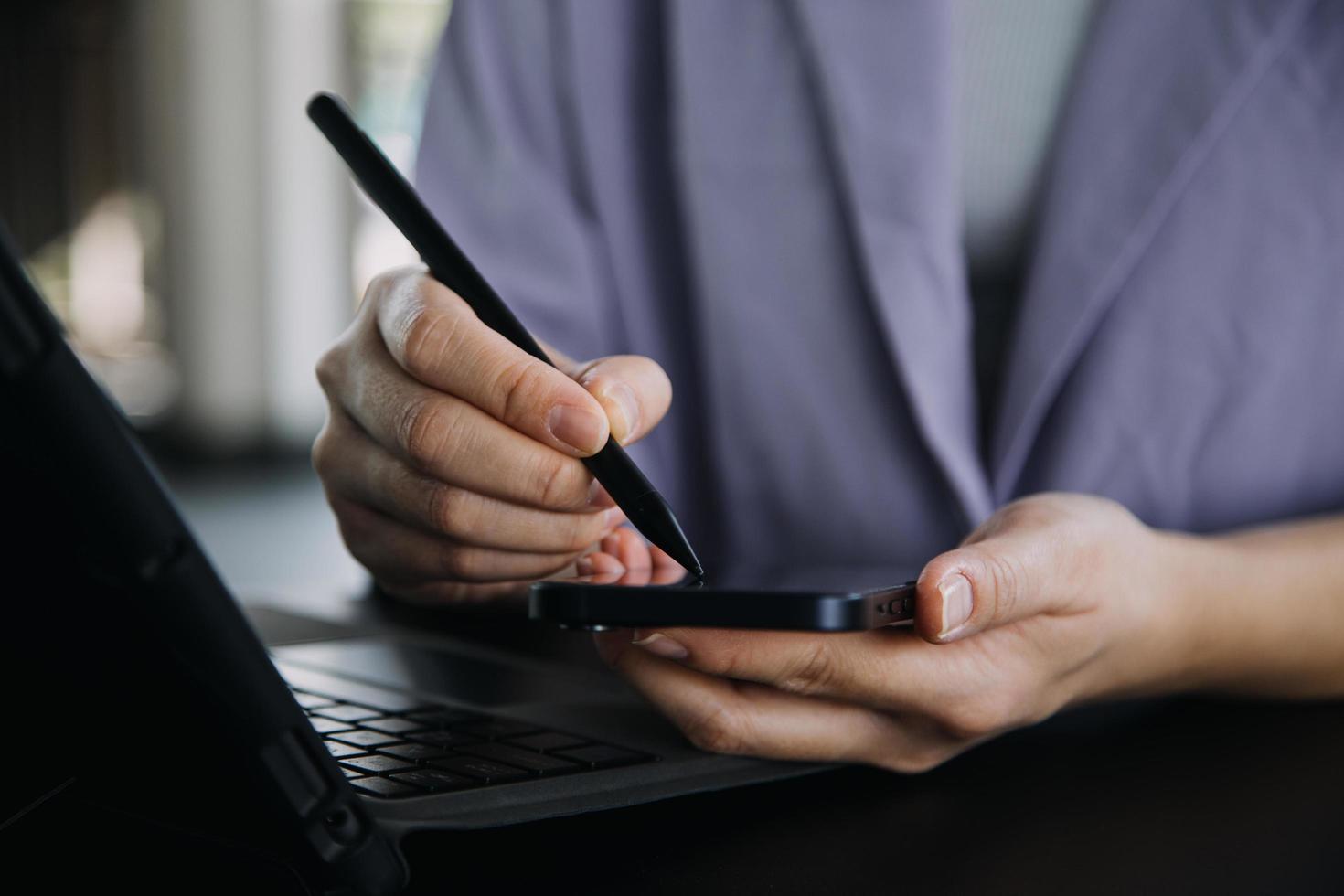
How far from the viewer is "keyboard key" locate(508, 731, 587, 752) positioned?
14.1 inches

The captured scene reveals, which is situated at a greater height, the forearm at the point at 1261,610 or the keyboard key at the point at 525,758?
the keyboard key at the point at 525,758

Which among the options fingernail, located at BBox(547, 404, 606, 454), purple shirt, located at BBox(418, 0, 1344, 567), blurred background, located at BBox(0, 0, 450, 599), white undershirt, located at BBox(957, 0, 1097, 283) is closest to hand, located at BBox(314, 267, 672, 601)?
fingernail, located at BBox(547, 404, 606, 454)

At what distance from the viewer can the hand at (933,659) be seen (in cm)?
34

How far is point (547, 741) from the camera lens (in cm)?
37

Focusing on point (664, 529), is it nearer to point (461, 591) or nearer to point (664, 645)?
point (664, 645)

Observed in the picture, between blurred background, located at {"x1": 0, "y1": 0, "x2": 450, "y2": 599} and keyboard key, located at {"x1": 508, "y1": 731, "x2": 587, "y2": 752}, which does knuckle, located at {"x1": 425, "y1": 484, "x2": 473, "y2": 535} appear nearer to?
keyboard key, located at {"x1": 508, "y1": 731, "x2": 587, "y2": 752}

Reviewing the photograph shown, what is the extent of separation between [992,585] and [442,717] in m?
0.18

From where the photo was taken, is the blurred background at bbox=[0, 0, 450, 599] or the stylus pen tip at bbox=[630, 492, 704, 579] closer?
the stylus pen tip at bbox=[630, 492, 704, 579]

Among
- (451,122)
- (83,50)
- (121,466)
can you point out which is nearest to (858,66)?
(451,122)

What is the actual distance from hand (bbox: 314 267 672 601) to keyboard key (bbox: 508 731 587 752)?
0.08 meters

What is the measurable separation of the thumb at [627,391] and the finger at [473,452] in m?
0.02

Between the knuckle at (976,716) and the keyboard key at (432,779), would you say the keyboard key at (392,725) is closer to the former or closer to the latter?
the keyboard key at (432,779)

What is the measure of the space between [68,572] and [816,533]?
49 centimetres

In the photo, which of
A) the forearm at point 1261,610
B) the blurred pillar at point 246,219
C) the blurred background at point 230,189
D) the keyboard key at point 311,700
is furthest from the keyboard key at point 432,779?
the blurred pillar at point 246,219
